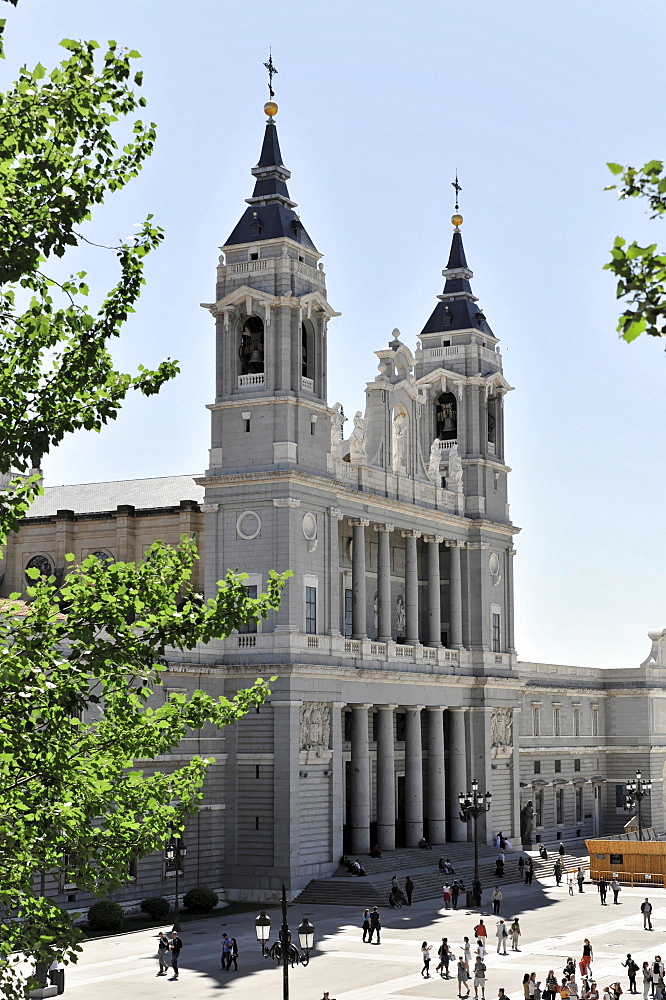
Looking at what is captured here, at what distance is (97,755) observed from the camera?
57.9ft

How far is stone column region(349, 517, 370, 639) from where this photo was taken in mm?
68750

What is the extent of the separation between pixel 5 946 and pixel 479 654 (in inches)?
2504

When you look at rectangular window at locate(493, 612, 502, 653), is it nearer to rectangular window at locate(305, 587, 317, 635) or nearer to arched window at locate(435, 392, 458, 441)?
arched window at locate(435, 392, 458, 441)

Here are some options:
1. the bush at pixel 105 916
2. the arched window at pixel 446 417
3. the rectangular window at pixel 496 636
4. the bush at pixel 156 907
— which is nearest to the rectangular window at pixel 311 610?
the bush at pixel 156 907

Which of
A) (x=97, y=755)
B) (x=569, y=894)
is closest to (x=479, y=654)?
(x=569, y=894)

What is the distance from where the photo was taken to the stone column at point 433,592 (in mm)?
76375

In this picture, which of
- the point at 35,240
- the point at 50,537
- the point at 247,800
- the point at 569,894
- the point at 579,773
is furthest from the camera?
the point at 579,773

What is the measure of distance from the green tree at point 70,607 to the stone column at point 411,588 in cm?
5491

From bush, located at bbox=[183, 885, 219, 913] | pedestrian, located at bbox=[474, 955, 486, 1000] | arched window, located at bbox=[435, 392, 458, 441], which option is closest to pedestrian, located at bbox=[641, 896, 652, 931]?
pedestrian, located at bbox=[474, 955, 486, 1000]

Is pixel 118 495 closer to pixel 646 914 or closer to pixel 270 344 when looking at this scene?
pixel 270 344

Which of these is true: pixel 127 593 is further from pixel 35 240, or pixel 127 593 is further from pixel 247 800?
pixel 247 800

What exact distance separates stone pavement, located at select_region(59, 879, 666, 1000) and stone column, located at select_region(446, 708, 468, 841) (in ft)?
43.6

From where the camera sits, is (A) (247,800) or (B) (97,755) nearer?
(B) (97,755)

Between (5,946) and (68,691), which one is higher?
(68,691)
